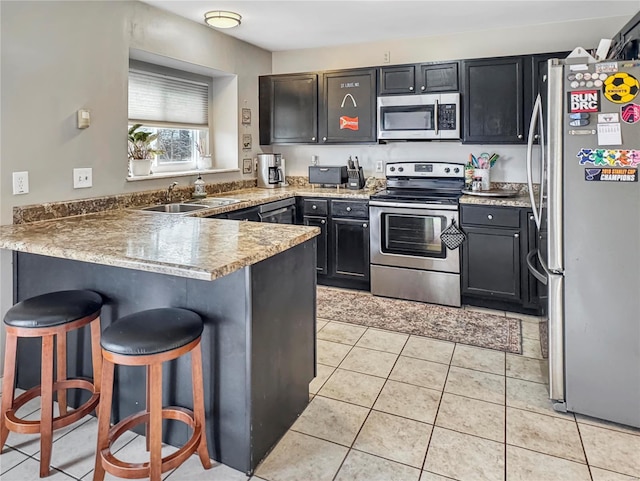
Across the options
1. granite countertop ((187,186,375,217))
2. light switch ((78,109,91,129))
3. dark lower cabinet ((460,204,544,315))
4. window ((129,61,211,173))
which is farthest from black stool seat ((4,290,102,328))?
dark lower cabinet ((460,204,544,315))

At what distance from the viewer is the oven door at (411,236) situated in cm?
373

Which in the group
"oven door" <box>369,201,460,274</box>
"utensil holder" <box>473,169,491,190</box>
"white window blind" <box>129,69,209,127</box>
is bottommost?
"oven door" <box>369,201,460,274</box>

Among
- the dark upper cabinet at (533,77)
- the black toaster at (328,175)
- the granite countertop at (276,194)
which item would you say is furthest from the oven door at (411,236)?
the dark upper cabinet at (533,77)

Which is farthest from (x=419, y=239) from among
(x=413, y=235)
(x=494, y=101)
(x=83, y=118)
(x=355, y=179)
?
(x=83, y=118)

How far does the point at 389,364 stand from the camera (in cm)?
275

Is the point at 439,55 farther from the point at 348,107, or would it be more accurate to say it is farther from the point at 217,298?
the point at 217,298

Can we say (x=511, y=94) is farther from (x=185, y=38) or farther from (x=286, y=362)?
(x=286, y=362)

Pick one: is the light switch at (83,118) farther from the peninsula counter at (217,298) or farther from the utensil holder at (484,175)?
the utensil holder at (484,175)

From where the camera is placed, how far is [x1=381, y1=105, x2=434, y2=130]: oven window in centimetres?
395

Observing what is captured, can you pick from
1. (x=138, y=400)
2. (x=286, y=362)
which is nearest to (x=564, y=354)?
(x=286, y=362)

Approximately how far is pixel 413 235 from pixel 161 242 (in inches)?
97.3

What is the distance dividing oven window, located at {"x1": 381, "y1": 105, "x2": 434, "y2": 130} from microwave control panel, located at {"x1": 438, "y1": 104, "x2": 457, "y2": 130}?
→ 78 mm

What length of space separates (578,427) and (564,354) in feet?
1.11

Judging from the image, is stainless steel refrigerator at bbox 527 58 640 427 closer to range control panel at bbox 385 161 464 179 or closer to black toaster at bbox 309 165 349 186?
range control panel at bbox 385 161 464 179
